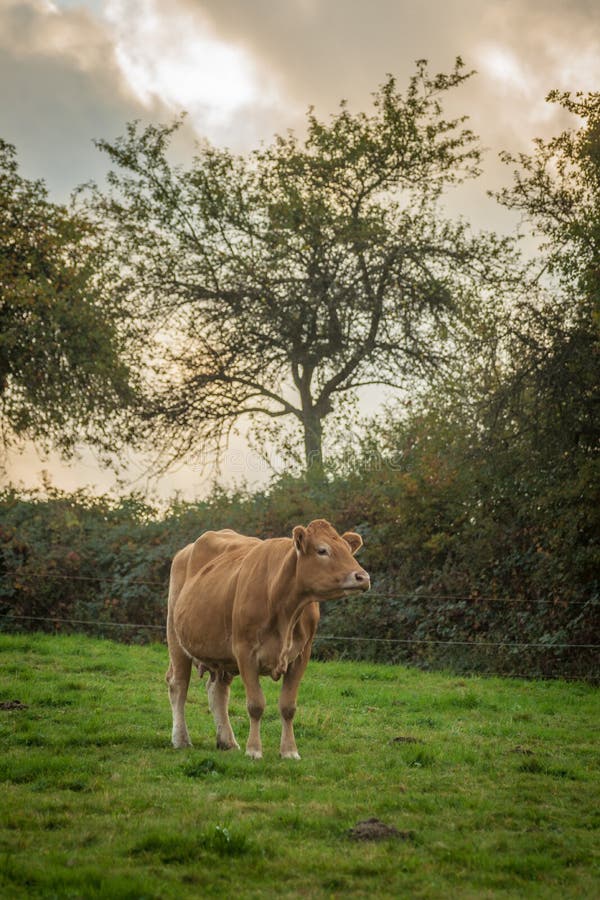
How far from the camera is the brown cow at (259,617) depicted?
8977 millimetres

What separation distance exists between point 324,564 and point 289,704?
4.17 ft

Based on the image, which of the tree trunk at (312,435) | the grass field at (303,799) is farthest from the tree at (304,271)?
the grass field at (303,799)

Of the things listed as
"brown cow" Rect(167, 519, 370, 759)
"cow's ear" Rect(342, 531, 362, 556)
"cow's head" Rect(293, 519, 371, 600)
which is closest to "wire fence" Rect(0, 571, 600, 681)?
"brown cow" Rect(167, 519, 370, 759)

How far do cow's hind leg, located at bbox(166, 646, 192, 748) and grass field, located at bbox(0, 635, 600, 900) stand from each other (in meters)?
0.19

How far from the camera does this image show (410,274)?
26750 millimetres

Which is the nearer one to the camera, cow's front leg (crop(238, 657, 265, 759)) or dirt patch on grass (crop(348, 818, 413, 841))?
dirt patch on grass (crop(348, 818, 413, 841))

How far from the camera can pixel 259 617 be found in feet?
30.3

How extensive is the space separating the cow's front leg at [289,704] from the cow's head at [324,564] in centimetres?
75

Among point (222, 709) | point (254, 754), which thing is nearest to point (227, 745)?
point (222, 709)

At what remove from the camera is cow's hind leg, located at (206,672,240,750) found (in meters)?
9.66

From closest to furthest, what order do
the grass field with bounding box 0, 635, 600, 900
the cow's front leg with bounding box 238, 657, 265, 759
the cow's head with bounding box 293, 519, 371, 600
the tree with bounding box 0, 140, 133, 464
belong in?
1. the grass field with bounding box 0, 635, 600, 900
2. the cow's head with bounding box 293, 519, 371, 600
3. the cow's front leg with bounding box 238, 657, 265, 759
4. the tree with bounding box 0, 140, 133, 464

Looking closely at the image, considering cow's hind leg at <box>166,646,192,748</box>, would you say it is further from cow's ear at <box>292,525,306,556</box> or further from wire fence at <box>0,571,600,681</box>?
wire fence at <box>0,571,600,681</box>

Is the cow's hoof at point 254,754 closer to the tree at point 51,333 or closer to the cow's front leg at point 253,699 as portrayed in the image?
the cow's front leg at point 253,699

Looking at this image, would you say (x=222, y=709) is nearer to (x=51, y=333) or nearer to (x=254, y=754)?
(x=254, y=754)
